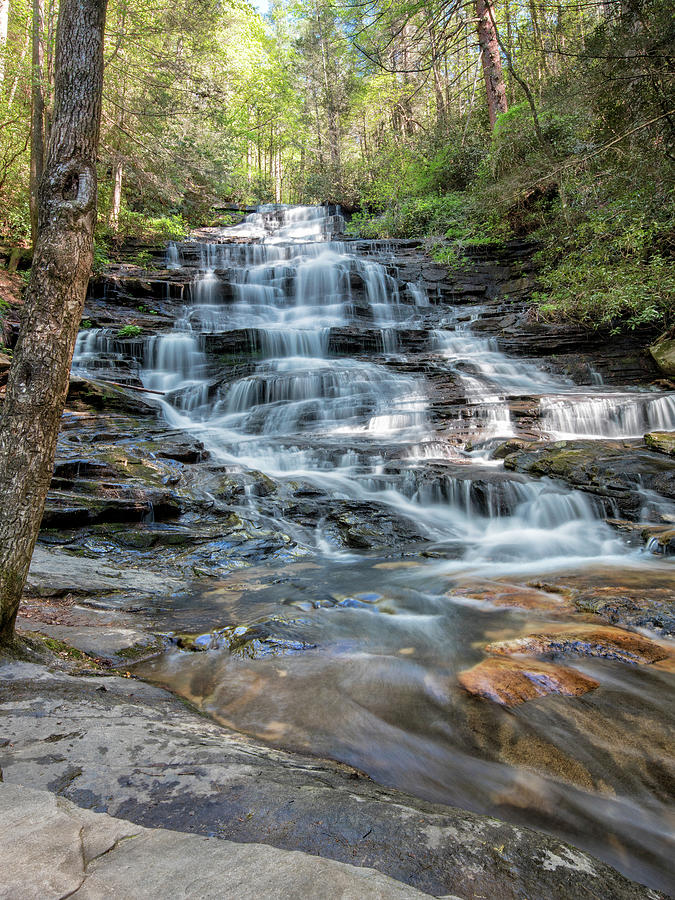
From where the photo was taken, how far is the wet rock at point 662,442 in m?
7.93

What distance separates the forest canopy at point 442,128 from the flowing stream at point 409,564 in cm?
367

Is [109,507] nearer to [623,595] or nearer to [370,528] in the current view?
[370,528]

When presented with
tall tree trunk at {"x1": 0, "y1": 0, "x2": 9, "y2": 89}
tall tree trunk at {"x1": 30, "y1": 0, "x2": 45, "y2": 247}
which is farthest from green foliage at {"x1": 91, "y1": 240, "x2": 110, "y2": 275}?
tall tree trunk at {"x1": 0, "y1": 0, "x2": 9, "y2": 89}

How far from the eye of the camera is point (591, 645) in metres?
3.46

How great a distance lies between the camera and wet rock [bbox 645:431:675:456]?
793cm

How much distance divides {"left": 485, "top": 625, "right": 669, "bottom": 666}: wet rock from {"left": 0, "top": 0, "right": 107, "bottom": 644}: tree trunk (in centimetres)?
321

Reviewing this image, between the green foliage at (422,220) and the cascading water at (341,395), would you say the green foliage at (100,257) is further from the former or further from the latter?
the green foliage at (422,220)

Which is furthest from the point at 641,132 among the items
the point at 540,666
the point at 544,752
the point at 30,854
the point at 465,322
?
the point at 30,854

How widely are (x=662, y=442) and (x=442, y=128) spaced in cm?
2007

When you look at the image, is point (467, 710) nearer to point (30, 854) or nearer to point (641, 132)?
point (30, 854)

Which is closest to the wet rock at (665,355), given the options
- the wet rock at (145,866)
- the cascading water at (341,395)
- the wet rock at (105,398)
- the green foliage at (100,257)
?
the cascading water at (341,395)

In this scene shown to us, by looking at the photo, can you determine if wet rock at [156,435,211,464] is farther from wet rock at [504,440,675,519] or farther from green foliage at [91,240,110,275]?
green foliage at [91,240,110,275]

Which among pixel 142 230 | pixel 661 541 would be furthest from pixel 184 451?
pixel 142 230

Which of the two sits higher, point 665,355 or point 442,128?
point 442,128
